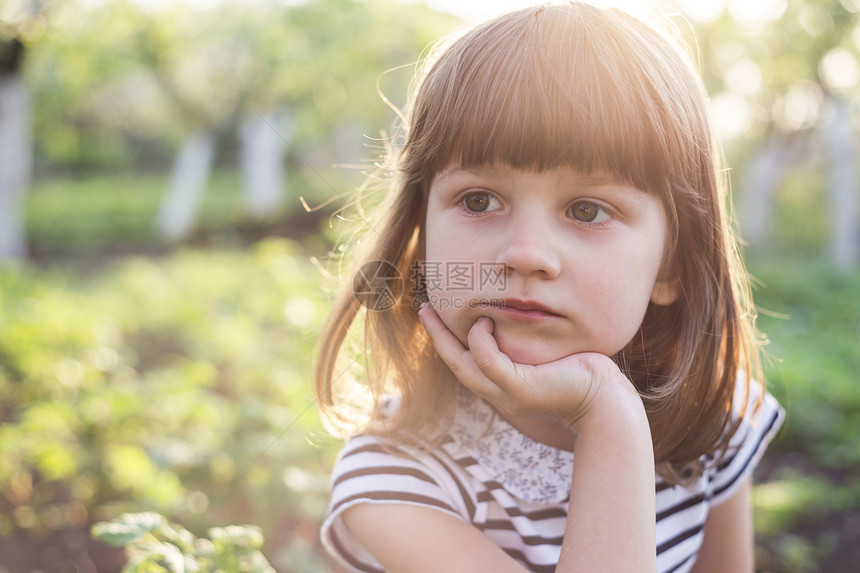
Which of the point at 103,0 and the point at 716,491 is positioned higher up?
the point at 103,0

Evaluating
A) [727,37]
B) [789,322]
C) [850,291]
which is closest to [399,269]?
[789,322]

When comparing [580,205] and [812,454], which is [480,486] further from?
[812,454]

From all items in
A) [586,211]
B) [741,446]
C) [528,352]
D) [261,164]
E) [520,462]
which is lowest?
[520,462]

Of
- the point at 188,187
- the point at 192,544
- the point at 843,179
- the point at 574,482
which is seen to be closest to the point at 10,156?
the point at 188,187

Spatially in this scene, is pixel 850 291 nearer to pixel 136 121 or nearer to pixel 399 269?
pixel 399 269

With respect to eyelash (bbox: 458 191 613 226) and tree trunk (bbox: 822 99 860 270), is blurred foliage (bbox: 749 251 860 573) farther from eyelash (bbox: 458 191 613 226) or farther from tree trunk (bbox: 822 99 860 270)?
tree trunk (bbox: 822 99 860 270)

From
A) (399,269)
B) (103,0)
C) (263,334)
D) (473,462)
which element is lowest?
(263,334)

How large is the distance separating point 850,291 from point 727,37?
22.5ft

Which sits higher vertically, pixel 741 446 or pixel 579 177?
pixel 579 177

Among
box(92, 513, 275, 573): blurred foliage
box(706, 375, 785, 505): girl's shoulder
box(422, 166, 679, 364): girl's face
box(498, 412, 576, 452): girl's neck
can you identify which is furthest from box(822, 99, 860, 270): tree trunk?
box(92, 513, 275, 573): blurred foliage

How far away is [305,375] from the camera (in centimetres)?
368

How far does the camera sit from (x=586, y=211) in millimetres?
1175

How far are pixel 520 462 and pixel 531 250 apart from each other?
560 mm

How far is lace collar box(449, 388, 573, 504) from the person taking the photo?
140 centimetres
